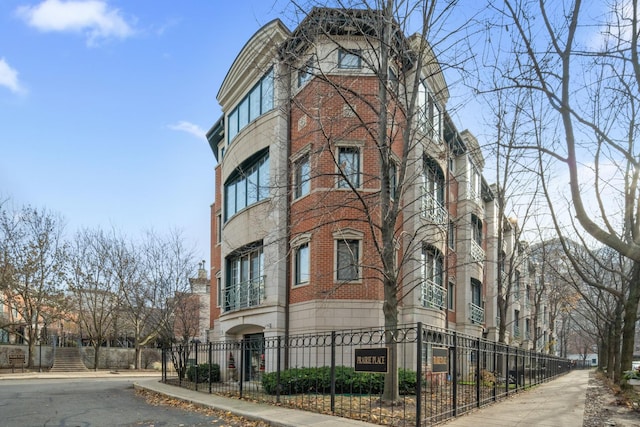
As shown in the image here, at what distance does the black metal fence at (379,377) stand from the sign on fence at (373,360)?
17 millimetres

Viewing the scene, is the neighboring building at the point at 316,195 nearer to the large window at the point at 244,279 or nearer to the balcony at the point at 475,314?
the large window at the point at 244,279

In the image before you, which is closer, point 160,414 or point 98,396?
point 160,414

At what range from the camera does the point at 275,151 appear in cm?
1925

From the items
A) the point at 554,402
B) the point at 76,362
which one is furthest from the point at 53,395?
the point at 76,362

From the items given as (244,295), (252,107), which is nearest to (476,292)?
(244,295)

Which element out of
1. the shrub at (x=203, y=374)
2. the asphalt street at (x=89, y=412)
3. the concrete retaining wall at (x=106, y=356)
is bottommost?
the concrete retaining wall at (x=106, y=356)

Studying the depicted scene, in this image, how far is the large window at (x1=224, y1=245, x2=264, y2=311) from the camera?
19656mm

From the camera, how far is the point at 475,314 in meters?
27.7

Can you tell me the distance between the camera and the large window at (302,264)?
17.6 m

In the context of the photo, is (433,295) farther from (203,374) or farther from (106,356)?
(106,356)

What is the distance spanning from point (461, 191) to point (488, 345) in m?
15.0

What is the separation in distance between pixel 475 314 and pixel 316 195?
14619 millimetres

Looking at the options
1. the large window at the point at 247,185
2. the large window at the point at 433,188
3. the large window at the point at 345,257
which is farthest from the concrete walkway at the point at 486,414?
the large window at the point at 247,185

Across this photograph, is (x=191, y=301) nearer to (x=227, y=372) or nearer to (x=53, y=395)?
(x=227, y=372)
